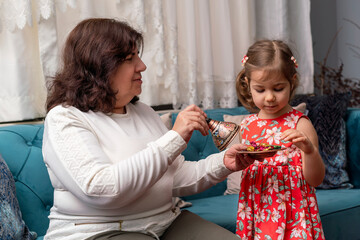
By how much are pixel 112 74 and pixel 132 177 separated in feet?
1.32

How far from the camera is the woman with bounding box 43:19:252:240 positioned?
4.66 ft

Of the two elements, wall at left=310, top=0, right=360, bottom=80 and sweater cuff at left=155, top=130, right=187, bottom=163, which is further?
wall at left=310, top=0, right=360, bottom=80

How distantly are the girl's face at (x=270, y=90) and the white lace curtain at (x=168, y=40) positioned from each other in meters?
0.93

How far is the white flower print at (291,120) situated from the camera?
1766 mm

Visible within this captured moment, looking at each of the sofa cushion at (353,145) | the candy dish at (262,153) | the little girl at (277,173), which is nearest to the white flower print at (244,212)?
the little girl at (277,173)

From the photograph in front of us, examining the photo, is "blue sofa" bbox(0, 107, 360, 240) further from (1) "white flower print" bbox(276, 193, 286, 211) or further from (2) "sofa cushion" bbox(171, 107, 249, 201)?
(1) "white flower print" bbox(276, 193, 286, 211)

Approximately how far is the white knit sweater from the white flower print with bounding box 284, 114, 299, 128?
46 centimetres

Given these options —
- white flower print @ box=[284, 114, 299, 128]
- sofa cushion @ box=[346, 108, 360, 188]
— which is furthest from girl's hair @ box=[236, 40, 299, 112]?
sofa cushion @ box=[346, 108, 360, 188]

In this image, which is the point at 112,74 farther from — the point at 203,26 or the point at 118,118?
the point at 203,26

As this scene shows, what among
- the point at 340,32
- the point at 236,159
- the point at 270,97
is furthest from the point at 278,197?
the point at 340,32

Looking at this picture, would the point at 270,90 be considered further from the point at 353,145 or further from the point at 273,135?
the point at 353,145

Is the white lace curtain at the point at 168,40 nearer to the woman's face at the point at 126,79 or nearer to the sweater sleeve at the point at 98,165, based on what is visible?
the woman's face at the point at 126,79

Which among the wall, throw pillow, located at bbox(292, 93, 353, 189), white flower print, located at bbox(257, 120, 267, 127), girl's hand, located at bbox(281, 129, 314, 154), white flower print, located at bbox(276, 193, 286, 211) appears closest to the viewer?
girl's hand, located at bbox(281, 129, 314, 154)

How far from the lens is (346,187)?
2.73 m
